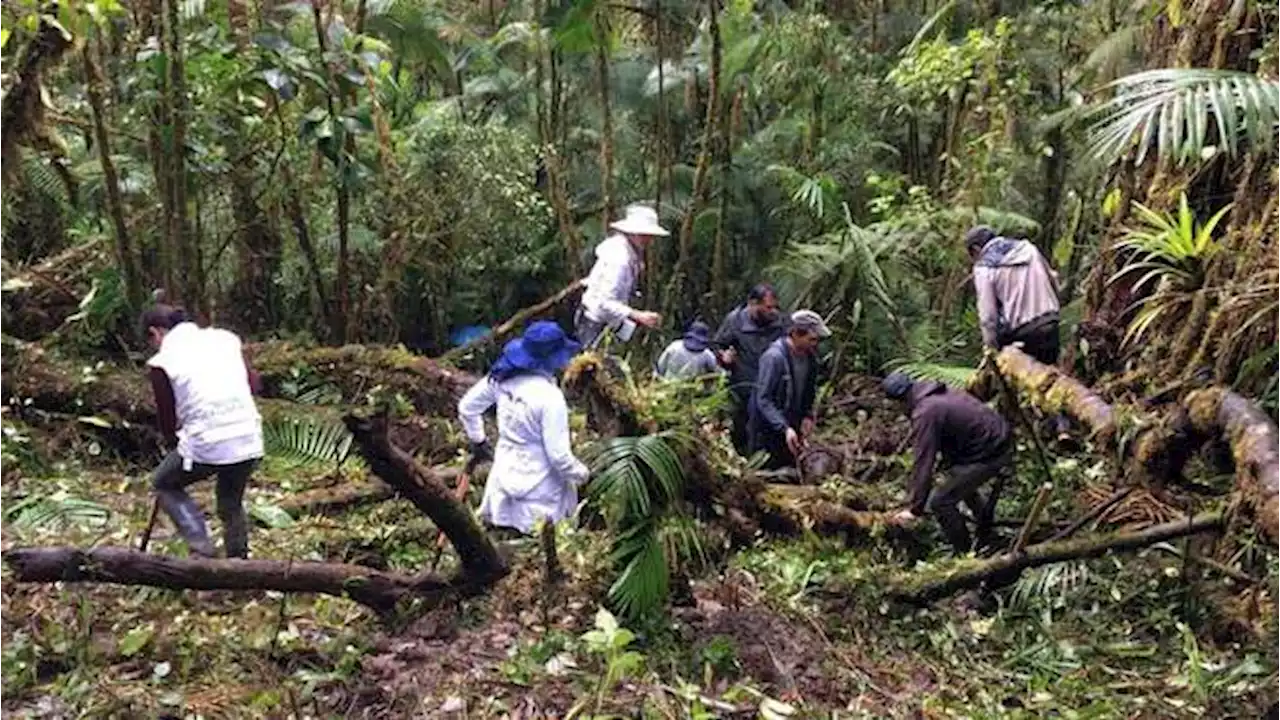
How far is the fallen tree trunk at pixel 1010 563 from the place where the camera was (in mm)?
5953

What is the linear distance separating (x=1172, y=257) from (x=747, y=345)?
2.90m

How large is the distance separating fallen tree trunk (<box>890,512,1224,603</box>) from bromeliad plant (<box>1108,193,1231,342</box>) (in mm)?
1528

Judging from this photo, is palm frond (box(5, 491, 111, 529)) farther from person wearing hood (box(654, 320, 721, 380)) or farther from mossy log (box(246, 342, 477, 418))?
person wearing hood (box(654, 320, 721, 380))

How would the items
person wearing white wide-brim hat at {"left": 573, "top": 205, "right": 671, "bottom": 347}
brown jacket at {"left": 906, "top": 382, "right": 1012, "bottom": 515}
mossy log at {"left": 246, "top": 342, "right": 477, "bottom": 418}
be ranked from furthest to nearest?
mossy log at {"left": 246, "top": 342, "right": 477, "bottom": 418} → person wearing white wide-brim hat at {"left": 573, "top": 205, "right": 671, "bottom": 347} → brown jacket at {"left": 906, "top": 382, "right": 1012, "bottom": 515}

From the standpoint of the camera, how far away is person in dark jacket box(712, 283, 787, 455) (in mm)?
8828

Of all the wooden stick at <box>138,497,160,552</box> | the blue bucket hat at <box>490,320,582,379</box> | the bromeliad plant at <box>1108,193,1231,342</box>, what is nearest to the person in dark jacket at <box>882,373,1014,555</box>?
the bromeliad plant at <box>1108,193,1231,342</box>

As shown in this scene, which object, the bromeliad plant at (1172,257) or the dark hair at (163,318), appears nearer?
the dark hair at (163,318)

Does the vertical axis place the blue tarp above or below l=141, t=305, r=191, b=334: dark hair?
below

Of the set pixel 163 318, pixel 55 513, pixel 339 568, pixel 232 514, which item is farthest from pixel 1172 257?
pixel 55 513

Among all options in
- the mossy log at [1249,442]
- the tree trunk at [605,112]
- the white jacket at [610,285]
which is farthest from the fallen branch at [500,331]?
the mossy log at [1249,442]

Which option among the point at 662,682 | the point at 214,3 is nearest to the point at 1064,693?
the point at 662,682

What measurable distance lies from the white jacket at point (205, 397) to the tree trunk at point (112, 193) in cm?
378

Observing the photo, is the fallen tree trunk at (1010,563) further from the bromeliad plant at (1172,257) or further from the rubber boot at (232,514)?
the rubber boot at (232,514)

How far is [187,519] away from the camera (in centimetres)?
632
